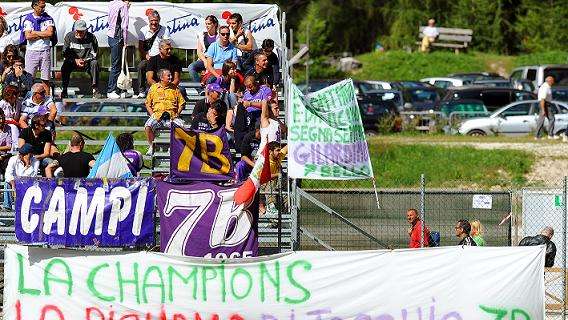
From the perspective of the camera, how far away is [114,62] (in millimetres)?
22906

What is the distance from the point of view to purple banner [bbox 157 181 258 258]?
1561 cm

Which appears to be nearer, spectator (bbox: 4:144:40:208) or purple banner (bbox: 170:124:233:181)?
purple banner (bbox: 170:124:233:181)

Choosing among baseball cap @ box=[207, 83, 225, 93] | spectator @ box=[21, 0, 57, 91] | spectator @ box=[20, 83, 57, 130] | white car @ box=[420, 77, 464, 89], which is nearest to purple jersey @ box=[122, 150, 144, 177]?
baseball cap @ box=[207, 83, 225, 93]

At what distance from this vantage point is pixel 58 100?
73.3ft

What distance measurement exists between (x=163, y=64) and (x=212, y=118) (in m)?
3.33

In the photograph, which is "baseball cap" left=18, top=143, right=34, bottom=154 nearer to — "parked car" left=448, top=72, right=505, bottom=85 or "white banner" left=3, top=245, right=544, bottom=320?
"white banner" left=3, top=245, right=544, bottom=320

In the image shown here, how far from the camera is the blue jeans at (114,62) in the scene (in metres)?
22.9

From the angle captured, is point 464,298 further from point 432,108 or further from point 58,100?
point 432,108

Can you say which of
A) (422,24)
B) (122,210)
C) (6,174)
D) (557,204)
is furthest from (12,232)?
(422,24)

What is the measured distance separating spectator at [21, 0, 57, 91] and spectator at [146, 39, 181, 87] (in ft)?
5.95

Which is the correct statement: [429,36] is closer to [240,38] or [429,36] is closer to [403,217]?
[240,38]

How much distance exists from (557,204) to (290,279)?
16.3 feet

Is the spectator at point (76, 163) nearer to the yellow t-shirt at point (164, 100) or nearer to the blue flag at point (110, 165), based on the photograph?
the blue flag at point (110, 165)

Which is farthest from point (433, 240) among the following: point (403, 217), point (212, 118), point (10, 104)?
point (10, 104)
